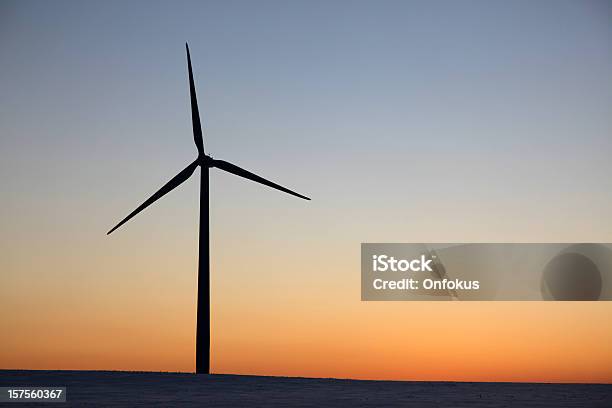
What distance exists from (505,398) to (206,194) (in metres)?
28.8

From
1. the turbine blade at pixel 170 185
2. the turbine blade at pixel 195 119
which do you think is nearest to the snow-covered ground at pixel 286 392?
the turbine blade at pixel 170 185

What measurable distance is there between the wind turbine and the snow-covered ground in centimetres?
327

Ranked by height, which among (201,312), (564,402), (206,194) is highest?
(206,194)

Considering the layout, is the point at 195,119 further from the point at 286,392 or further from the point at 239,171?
the point at 286,392

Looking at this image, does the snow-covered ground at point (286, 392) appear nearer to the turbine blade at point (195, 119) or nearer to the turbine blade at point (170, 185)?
the turbine blade at point (170, 185)

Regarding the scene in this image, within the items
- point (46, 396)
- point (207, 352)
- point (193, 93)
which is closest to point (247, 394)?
point (46, 396)

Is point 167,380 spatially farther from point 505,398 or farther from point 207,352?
point 505,398

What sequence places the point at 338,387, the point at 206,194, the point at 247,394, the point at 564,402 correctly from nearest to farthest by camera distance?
1. the point at 564,402
2. the point at 247,394
3. the point at 338,387
4. the point at 206,194

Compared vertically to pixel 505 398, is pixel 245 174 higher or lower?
higher

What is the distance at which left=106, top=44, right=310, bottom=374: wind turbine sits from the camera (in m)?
68.5

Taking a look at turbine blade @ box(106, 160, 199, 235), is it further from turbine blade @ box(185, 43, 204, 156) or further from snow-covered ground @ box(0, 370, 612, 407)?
snow-covered ground @ box(0, 370, 612, 407)

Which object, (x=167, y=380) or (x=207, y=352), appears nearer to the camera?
(x=167, y=380)

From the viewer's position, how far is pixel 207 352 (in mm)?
68562

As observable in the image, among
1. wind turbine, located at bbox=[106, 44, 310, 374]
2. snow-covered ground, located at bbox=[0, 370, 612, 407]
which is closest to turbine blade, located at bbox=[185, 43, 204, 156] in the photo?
wind turbine, located at bbox=[106, 44, 310, 374]
